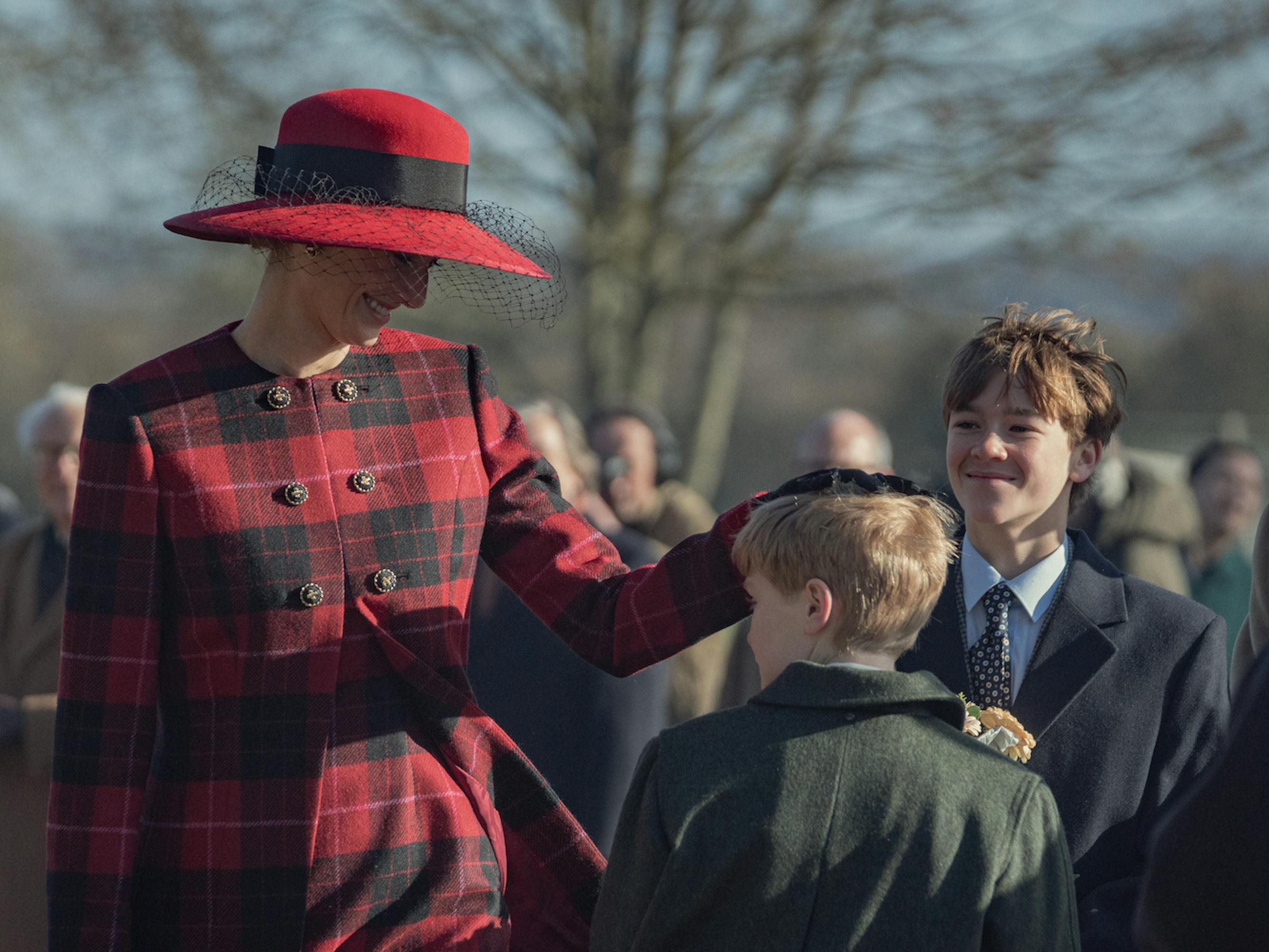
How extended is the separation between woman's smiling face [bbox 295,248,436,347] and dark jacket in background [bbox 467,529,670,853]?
5.65 ft

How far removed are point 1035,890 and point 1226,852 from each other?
0.49 m

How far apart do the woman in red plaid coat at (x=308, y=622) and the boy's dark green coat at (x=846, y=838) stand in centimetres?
33

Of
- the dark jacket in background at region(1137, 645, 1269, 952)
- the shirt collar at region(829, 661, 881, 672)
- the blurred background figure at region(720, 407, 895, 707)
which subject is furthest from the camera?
the blurred background figure at region(720, 407, 895, 707)

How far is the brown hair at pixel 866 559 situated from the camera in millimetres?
1983

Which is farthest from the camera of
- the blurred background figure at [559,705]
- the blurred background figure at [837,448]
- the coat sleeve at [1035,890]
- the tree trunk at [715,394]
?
the tree trunk at [715,394]

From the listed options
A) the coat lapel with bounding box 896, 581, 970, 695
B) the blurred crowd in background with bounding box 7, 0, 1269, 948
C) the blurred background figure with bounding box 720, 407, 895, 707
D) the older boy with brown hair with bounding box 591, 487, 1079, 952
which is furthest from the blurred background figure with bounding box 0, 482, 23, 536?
the older boy with brown hair with bounding box 591, 487, 1079, 952

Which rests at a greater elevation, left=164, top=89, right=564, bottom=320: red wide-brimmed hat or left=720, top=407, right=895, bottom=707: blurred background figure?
left=164, top=89, right=564, bottom=320: red wide-brimmed hat

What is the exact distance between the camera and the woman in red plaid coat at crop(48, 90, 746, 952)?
201cm

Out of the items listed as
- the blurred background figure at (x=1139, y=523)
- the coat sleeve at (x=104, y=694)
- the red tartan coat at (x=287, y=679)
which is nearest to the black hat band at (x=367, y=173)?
the red tartan coat at (x=287, y=679)

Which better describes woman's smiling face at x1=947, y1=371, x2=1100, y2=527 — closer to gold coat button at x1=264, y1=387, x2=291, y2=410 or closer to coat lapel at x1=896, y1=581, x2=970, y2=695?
coat lapel at x1=896, y1=581, x2=970, y2=695

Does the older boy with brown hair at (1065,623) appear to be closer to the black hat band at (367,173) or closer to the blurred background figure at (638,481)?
the black hat band at (367,173)

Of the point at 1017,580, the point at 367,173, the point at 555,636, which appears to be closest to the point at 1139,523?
the point at 555,636

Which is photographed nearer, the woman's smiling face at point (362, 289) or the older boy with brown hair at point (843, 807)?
the older boy with brown hair at point (843, 807)

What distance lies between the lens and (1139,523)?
5.26 meters
